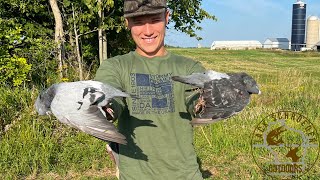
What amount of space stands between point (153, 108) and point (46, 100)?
70cm

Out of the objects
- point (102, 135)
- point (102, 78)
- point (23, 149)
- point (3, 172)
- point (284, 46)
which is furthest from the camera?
point (284, 46)

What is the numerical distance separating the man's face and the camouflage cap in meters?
0.06

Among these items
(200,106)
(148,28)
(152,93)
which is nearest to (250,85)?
(200,106)

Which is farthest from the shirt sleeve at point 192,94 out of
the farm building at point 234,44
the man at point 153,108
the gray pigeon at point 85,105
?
the farm building at point 234,44

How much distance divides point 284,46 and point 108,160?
75.5 m

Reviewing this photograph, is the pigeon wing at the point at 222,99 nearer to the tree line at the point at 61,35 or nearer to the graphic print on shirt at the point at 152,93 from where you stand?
the graphic print on shirt at the point at 152,93

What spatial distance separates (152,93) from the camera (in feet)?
8.04

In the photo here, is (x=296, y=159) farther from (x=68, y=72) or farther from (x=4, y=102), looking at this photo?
(x=68, y=72)

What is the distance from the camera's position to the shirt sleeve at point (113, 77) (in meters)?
2.13

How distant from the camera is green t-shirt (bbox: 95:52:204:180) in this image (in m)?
2.46

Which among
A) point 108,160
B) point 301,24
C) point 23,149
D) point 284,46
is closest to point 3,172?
point 23,149

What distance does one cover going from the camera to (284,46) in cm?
7588

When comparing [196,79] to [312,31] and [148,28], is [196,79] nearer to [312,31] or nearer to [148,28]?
[148,28]

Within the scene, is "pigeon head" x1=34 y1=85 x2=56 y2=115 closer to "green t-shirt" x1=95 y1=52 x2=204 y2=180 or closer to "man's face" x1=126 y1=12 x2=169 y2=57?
"green t-shirt" x1=95 y1=52 x2=204 y2=180
